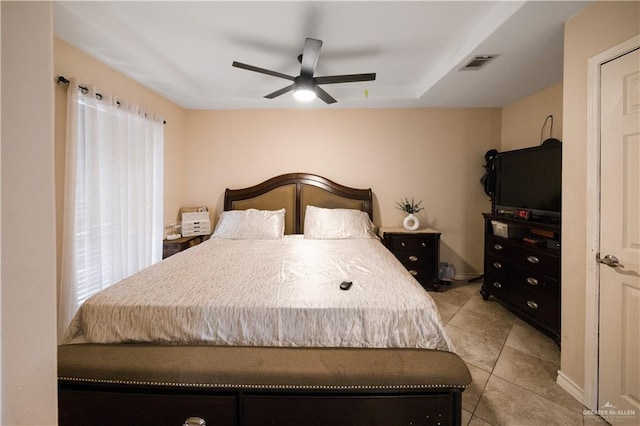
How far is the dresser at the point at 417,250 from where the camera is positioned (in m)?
3.16

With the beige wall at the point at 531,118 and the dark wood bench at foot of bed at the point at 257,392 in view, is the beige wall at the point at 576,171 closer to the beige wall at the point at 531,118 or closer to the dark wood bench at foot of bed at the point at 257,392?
the dark wood bench at foot of bed at the point at 257,392

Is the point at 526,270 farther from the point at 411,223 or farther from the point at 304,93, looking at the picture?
the point at 304,93

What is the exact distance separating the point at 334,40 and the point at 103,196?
2.30 m

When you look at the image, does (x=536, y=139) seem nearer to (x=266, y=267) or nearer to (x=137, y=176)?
(x=266, y=267)

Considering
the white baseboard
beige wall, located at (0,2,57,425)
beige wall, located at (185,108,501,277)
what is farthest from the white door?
beige wall, located at (0,2,57,425)

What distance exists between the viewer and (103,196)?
2131 mm

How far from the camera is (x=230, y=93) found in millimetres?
3221

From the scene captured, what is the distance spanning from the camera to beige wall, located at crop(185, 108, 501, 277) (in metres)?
3.51

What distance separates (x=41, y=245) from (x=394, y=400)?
1.37m

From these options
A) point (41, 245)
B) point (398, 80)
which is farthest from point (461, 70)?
point (41, 245)

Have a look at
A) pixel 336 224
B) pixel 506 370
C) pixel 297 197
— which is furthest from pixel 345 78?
pixel 506 370

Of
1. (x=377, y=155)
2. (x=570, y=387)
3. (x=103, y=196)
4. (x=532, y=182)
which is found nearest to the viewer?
(x=570, y=387)

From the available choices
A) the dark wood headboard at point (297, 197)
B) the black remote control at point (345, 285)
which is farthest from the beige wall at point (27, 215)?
the dark wood headboard at point (297, 197)

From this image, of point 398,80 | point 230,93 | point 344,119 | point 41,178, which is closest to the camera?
point 41,178
